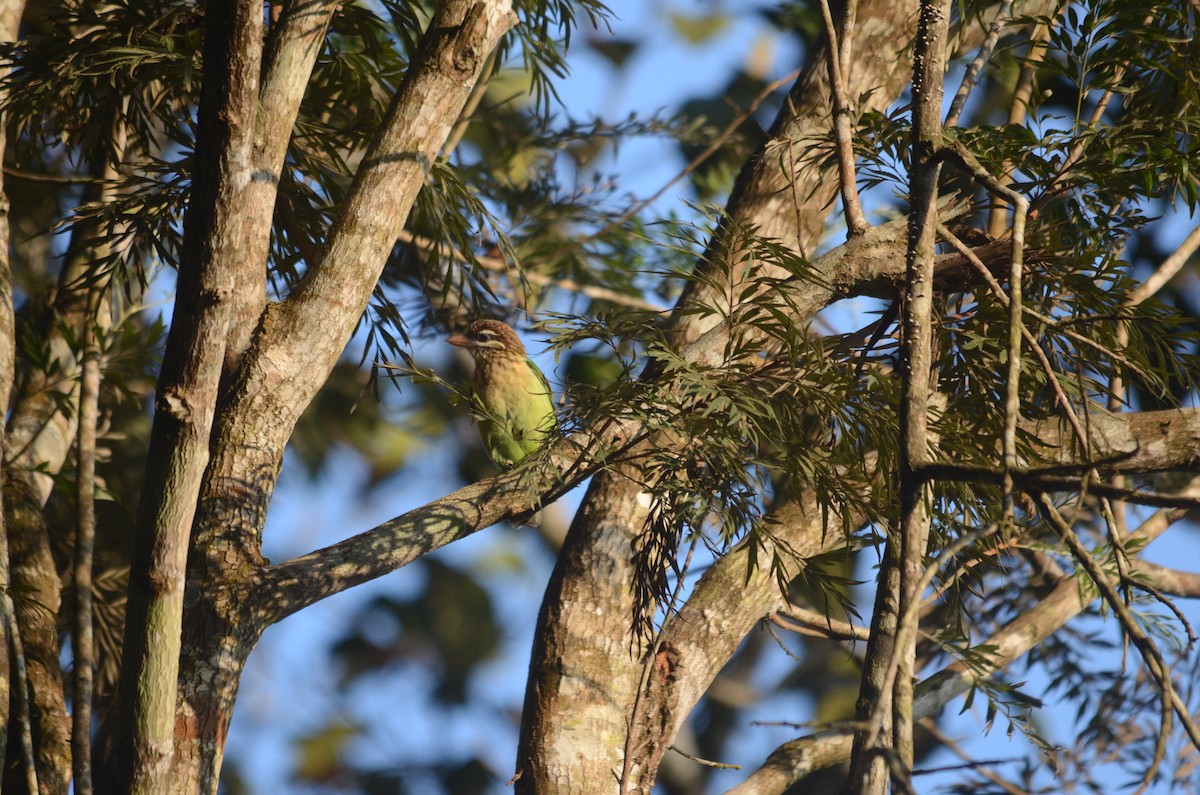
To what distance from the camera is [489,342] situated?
14.3 feet

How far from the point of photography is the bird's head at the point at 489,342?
4.32 m

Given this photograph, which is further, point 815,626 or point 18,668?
point 815,626

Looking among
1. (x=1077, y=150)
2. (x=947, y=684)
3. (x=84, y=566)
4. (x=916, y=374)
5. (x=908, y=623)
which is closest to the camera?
(x=908, y=623)

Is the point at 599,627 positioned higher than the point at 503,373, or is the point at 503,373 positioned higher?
the point at 503,373

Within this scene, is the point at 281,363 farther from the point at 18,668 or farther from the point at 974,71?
the point at 974,71

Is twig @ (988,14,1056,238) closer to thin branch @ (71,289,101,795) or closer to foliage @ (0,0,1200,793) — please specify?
foliage @ (0,0,1200,793)

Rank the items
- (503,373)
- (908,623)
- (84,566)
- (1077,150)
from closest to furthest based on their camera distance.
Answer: (908,623)
(1077,150)
(84,566)
(503,373)

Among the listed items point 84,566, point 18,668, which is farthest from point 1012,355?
point 84,566

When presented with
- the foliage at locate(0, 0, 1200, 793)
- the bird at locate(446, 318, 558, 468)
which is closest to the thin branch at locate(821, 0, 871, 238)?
the foliage at locate(0, 0, 1200, 793)

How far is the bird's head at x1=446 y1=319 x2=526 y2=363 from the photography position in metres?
4.32

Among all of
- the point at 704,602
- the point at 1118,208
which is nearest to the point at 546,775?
the point at 704,602

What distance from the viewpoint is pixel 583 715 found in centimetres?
334

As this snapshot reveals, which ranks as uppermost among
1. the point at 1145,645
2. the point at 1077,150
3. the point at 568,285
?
the point at 568,285

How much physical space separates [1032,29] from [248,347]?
298 cm
